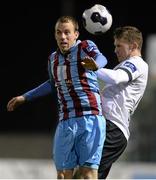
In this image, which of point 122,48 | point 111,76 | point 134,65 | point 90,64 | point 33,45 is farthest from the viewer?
Result: point 33,45

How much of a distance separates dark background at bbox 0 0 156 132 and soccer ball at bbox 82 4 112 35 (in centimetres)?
948

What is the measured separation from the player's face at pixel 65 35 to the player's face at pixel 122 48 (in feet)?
1.17

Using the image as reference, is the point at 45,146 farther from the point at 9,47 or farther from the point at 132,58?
the point at 132,58

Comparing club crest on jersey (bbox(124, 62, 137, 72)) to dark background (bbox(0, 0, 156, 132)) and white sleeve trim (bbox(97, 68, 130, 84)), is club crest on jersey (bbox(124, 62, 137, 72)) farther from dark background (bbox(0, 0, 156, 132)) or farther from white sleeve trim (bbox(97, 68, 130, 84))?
dark background (bbox(0, 0, 156, 132))

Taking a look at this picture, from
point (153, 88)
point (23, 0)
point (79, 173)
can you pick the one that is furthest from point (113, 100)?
point (23, 0)

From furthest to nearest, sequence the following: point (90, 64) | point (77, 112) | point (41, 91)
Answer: point (41, 91), point (77, 112), point (90, 64)

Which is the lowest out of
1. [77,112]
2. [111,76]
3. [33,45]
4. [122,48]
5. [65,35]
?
[33,45]

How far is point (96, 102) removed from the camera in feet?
19.5

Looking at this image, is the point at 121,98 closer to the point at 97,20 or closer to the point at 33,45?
the point at 97,20

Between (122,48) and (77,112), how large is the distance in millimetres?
616

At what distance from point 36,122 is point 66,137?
1041 centimetres

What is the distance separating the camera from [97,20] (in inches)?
245

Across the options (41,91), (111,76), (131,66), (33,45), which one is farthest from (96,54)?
(33,45)

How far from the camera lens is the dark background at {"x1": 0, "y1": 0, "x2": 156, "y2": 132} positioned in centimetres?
1603
